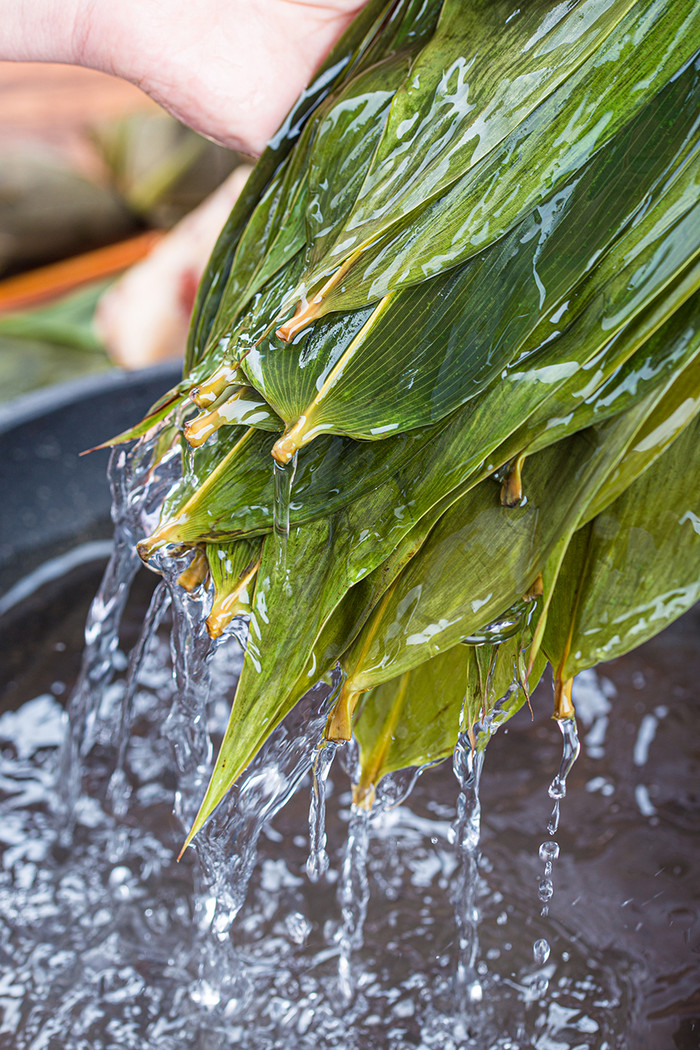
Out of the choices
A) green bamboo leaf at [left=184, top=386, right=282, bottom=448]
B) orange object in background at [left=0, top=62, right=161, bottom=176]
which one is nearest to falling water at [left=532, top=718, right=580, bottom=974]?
green bamboo leaf at [left=184, top=386, right=282, bottom=448]

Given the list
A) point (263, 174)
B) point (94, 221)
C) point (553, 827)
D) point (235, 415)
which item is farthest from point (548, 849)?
point (94, 221)

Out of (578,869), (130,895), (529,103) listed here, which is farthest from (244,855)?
(529,103)

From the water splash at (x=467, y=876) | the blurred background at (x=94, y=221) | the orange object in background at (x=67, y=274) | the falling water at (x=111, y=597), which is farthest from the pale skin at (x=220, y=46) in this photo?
the orange object in background at (x=67, y=274)

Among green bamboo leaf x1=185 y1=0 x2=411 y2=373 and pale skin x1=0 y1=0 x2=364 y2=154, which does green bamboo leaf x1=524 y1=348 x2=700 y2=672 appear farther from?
pale skin x1=0 y1=0 x2=364 y2=154

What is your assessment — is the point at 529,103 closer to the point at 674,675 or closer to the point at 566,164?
the point at 566,164

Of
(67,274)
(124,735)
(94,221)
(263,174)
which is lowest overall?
(124,735)

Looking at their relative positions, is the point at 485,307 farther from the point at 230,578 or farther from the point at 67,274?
the point at 67,274
